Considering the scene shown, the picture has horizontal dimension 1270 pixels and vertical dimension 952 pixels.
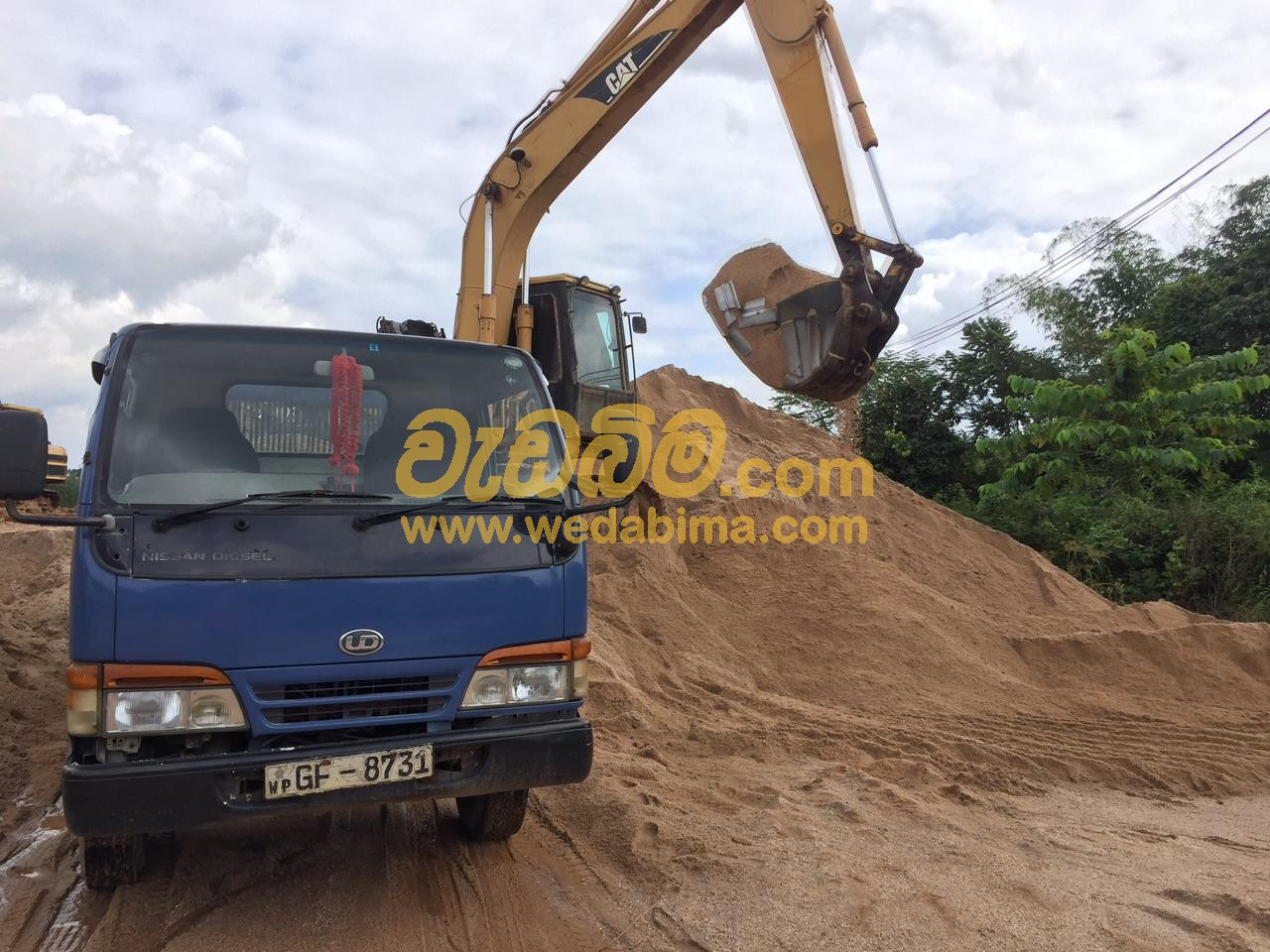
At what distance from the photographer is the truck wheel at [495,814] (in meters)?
4.23

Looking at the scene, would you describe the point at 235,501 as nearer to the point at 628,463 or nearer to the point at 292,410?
the point at 292,410

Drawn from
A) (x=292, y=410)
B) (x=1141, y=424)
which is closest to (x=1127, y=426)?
(x=1141, y=424)

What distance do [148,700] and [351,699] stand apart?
0.65 meters

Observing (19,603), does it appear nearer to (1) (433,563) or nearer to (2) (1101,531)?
Answer: (1) (433,563)

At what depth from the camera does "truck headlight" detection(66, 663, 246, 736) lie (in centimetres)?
312

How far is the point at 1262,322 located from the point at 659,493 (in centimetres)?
1302

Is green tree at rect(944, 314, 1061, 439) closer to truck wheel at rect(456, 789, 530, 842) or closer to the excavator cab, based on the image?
the excavator cab

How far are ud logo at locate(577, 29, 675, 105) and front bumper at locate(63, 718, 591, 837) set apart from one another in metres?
5.72

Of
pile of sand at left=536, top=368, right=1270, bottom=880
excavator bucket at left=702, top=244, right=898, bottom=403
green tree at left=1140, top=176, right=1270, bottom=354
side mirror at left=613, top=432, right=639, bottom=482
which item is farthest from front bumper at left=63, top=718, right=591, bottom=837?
green tree at left=1140, top=176, right=1270, bottom=354

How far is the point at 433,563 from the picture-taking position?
3.57 m

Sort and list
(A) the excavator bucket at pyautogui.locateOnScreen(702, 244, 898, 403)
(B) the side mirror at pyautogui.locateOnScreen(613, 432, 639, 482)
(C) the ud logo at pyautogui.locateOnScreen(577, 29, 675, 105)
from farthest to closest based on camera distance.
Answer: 1. (C) the ud logo at pyautogui.locateOnScreen(577, 29, 675, 105)
2. (A) the excavator bucket at pyautogui.locateOnScreen(702, 244, 898, 403)
3. (B) the side mirror at pyautogui.locateOnScreen(613, 432, 639, 482)

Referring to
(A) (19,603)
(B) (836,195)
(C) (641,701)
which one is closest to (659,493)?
(C) (641,701)

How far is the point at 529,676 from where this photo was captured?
146 inches

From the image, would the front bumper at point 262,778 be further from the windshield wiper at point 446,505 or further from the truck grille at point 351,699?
the windshield wiper at point 446,505
